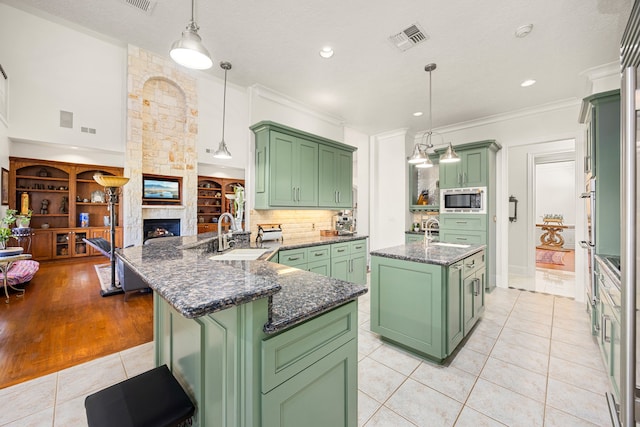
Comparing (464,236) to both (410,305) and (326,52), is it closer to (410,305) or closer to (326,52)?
(410,305)

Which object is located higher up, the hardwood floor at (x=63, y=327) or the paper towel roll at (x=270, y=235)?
the paper towel roll at (x=270, y=235)

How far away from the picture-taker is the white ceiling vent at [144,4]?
2139 millimetres

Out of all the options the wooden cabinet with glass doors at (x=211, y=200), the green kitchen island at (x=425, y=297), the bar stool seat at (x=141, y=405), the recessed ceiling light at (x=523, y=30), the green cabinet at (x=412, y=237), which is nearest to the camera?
the bar stool seat at (x=141, y=405)

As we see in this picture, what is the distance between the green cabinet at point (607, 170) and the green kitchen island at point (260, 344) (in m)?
2.50

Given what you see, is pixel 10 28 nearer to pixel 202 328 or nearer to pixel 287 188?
pixel 287 188

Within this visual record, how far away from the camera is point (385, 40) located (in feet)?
8.46

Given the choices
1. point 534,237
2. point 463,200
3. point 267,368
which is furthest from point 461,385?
point 534,237

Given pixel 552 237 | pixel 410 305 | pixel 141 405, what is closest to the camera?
pixel 141 405

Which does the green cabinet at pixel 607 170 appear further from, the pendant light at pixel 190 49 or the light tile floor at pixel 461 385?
the pendant light at pixel 190 49

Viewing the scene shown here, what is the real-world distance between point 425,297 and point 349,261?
188 centimetres

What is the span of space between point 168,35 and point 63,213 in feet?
20.7

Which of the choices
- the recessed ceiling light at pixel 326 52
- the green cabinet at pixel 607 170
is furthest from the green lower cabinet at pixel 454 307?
the recessed ceiling light at pixel 326 52

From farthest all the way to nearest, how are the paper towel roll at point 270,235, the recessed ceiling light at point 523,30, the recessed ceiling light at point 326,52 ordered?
the paper towel roll at point 270,235 → the recessed ceiling light at point 326,52 → the recessed ceiling light at point 523,30

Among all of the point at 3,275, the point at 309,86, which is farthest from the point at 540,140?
the point at 3,275
